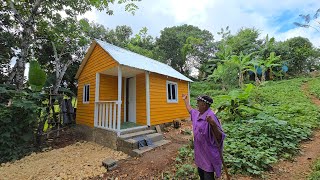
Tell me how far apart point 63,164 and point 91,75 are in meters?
4.77

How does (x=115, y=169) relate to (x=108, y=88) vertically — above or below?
below

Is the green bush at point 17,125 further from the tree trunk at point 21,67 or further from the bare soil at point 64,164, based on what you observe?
the tree trunk at point 21,67

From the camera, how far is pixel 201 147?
2.79 meters

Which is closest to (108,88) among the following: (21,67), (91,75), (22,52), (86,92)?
(91,75)

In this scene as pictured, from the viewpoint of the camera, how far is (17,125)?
708 centimetres

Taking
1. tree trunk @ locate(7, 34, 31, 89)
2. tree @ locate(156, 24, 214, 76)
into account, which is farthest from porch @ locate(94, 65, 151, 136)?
tree @ locate(156, 24, 214, 76)

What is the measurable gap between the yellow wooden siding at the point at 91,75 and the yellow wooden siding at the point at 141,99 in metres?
1.58

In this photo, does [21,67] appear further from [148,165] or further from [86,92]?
[148,165]

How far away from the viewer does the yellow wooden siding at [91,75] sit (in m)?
8.39

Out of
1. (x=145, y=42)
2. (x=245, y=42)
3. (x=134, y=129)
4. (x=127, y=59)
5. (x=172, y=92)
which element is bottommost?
(x=134, y=129)

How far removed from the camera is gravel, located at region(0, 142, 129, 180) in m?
5.02

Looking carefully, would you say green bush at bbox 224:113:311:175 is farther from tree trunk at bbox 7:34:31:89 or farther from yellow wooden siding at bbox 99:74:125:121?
tree trunk at bbox 7:34:31:89

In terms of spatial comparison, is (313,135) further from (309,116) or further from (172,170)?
(172,170)

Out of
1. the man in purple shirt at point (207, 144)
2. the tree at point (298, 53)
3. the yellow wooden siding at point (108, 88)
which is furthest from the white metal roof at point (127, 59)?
the tree at point (298, 53)
